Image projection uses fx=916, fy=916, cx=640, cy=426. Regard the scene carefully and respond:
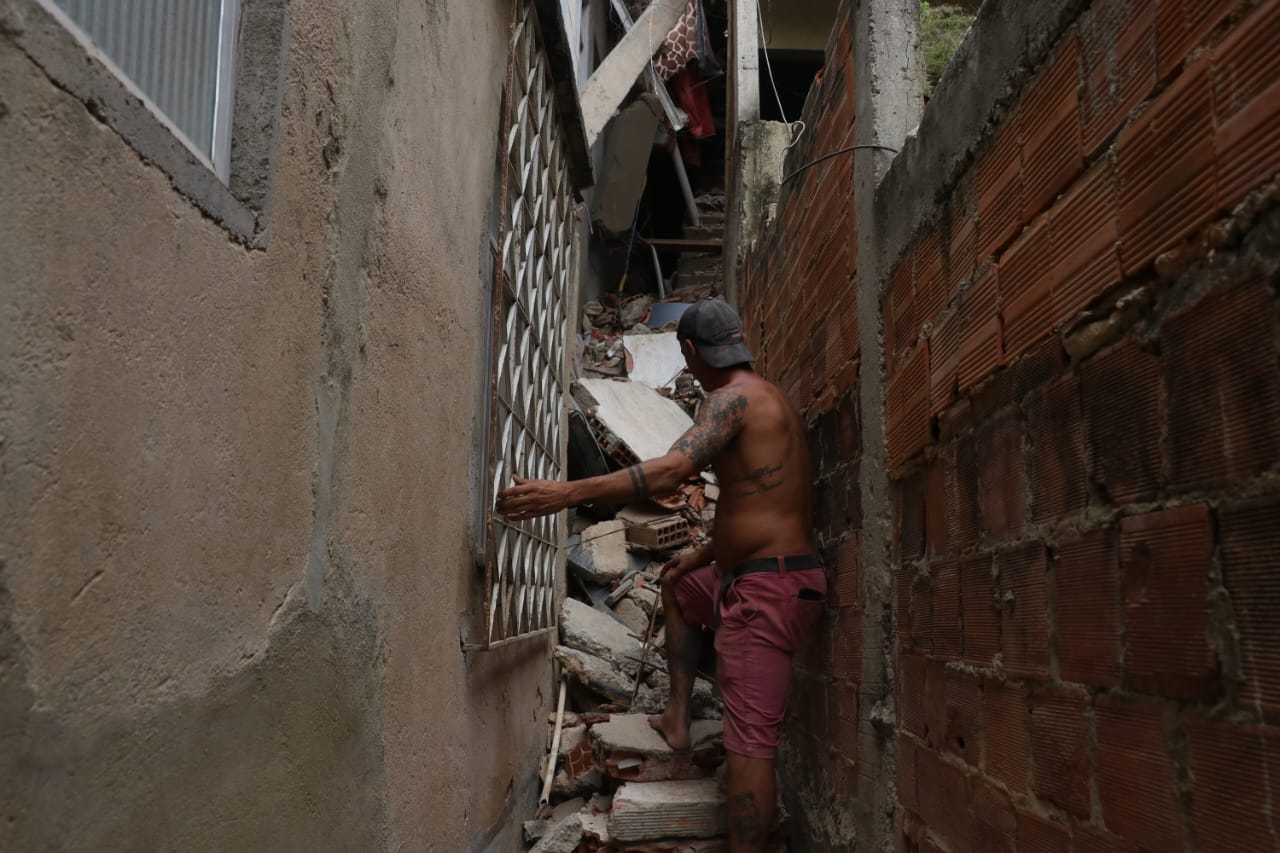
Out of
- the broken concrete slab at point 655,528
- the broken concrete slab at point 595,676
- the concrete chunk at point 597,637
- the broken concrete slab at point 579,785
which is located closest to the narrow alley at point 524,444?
the broken concrete slab at point 579,785

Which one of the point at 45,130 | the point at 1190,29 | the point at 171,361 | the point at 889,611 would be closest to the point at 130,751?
the point at 171,361

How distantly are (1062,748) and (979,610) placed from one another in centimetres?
37

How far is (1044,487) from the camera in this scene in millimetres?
1490

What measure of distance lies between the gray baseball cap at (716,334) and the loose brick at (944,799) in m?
1.67

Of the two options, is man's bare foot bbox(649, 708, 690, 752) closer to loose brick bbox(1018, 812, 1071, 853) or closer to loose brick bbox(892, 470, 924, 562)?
loose brick bbox(892, 470, 924, 562)

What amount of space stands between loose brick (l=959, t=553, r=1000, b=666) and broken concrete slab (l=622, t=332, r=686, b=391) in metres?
7.52

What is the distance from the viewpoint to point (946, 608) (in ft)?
6.38

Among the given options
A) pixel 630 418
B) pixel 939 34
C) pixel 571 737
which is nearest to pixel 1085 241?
pixel 571 737

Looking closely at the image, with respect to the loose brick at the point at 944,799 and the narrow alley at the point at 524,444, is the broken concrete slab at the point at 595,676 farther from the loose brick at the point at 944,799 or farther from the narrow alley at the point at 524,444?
the loose brick at the point at 944,799

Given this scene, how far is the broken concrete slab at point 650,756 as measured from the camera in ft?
12.0

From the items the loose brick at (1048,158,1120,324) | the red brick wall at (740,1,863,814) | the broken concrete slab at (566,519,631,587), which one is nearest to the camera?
the loose brick at (1048,158,1120,324)

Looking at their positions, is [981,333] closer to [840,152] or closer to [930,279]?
[930,279]

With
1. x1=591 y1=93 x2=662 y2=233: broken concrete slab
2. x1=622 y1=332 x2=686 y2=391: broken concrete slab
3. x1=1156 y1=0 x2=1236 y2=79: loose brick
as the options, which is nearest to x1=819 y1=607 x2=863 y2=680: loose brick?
x1=1156 y1=0 x2=1236 y2=79: loose brick

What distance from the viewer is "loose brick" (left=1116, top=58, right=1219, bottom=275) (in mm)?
1097
